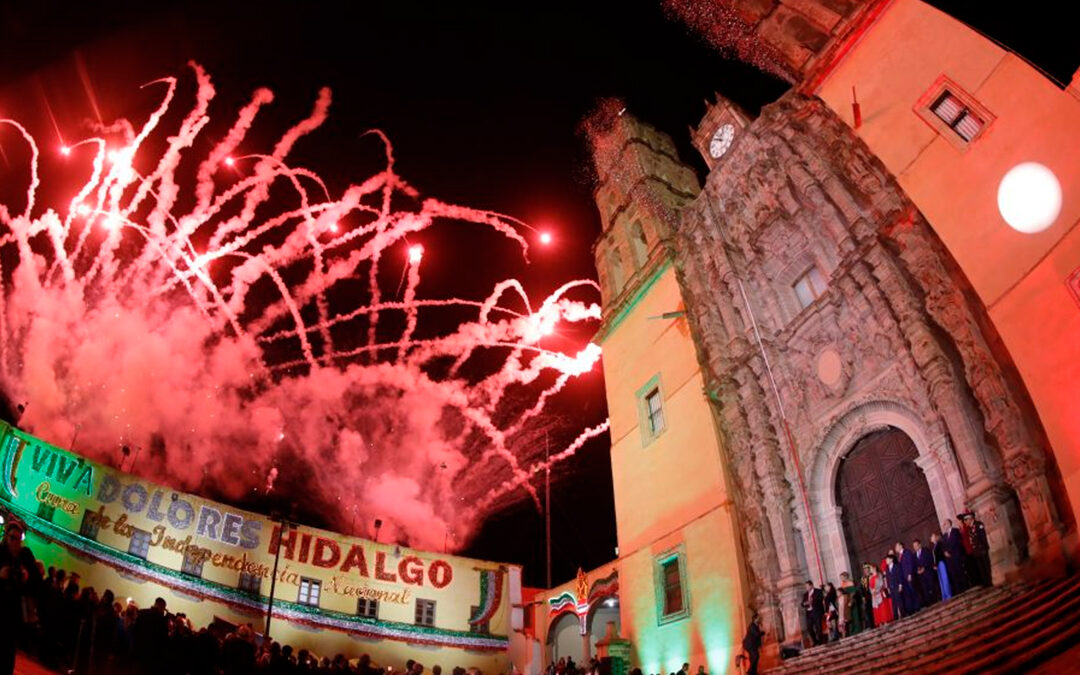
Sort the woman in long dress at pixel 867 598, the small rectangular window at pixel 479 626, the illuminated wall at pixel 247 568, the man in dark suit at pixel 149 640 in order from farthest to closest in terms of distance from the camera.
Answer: the small rectangular window at pixel 479 626
the illuminated wall at pixel 247 568
the woman in long dress at pixel 867 598
the man in dark suit at pixel 149 640

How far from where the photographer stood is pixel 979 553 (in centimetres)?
1079

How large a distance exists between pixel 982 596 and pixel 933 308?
5668mm

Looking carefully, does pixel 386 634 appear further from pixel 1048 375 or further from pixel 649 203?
pixel 1048 375

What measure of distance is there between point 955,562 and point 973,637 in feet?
7.78

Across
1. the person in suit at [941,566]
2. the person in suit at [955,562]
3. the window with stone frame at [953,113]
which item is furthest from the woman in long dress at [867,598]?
the window with stone frame at [953,113]

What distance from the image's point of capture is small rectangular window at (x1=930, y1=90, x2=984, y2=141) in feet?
40.3

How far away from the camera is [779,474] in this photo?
634 inches

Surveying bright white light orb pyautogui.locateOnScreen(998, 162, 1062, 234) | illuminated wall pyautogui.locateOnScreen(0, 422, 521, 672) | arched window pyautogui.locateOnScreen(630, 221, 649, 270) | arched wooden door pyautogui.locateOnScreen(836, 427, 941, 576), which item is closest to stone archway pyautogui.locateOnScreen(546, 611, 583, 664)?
illuminated wall pyautogui.locateOnScreen(0, 422, 521, 672)

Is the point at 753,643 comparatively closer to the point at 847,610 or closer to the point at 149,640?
the point at 847,610

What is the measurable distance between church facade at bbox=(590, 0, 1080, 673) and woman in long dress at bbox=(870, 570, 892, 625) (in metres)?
1.44

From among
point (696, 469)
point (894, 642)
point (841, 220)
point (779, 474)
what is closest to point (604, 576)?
point (696, 469)

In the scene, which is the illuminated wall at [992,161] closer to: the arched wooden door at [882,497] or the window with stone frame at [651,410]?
the arched wooden door at [882,497]

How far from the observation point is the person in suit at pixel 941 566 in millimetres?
11086

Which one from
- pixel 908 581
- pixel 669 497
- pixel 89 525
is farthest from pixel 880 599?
pixel 89 525
